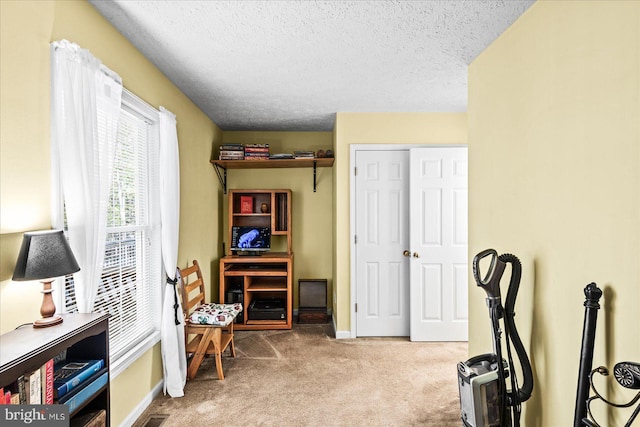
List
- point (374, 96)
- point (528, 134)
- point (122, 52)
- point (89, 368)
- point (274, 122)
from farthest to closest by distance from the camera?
point (274, 122) < point (374, 96) < point (122, 52) < point (528, 134) < point (89, 368)

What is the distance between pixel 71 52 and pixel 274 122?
9.40 feet

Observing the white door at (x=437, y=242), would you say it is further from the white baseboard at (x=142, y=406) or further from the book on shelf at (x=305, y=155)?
the white baseboard at (x=142, y=406)

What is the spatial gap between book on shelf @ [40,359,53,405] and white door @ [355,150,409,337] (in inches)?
123

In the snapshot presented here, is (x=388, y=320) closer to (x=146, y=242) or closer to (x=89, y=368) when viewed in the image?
(x=146, y=242)

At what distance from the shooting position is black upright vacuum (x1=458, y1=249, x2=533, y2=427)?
1.77 m

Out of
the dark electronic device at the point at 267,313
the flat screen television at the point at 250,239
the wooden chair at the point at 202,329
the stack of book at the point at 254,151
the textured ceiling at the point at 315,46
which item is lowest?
the dark electronic device at the point at 267,313

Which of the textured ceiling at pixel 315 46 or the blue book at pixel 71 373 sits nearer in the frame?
the blue book at pixel 71 373

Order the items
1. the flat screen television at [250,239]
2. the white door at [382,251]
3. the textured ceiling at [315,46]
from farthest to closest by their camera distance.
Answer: the flat screen television at [250,239] → the white door at [382,251] → the textured ceiling at [315,46]

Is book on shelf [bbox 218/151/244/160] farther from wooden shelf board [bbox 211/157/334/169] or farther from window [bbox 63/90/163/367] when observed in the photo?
window [bbox 63/90/163/367]

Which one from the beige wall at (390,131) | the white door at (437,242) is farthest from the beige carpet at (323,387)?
the beige wall at (390,131)

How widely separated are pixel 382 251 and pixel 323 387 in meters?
1.69

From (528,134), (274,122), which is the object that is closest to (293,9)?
(528,134)

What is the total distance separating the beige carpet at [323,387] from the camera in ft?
8.14

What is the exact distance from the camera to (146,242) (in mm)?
2719
